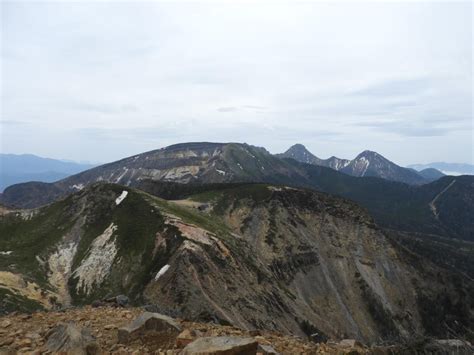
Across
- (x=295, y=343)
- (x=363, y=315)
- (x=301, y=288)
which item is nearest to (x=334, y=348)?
(x=295, y=343)

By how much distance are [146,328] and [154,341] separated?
1.75 feet

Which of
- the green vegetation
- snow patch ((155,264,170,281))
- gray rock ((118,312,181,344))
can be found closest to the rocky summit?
snow patch ((155,264,170,281))

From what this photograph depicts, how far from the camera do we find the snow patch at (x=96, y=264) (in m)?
71.4

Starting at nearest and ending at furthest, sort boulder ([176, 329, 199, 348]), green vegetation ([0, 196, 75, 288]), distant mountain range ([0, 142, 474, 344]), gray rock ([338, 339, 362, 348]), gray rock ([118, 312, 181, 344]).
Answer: boulder ([176, 329, 199, 348]) → gray rock ([118, 312, 181, 344]) → gray rock ([338, 339, 362, 348]) → distant mountain range ([0, 142, 474, 344]) → green vegetation ([0, 196, 75, 288])

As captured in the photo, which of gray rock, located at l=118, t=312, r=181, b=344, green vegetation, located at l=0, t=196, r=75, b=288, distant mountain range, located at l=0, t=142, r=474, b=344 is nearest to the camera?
gray rock, located at l=118, t=312, r=181, b=344

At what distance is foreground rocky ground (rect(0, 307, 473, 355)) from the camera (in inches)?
432

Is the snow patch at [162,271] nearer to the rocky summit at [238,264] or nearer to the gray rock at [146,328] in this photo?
the rocky summit at [238,264]

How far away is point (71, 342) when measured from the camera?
1160 centimetres

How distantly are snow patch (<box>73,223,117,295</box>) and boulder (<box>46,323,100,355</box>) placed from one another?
62.3m

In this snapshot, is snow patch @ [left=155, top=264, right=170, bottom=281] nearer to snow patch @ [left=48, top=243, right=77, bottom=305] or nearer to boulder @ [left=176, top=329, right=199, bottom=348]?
snow patch @ [left=48, top=243, right=77, bottom=305]

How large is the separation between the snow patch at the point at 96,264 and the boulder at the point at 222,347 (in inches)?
2581

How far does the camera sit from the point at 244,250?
297 feet

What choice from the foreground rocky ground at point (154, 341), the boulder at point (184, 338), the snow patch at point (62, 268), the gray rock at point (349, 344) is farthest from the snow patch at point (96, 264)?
the gray rock at point (349, 344)

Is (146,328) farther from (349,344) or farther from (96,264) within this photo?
(96,264)
